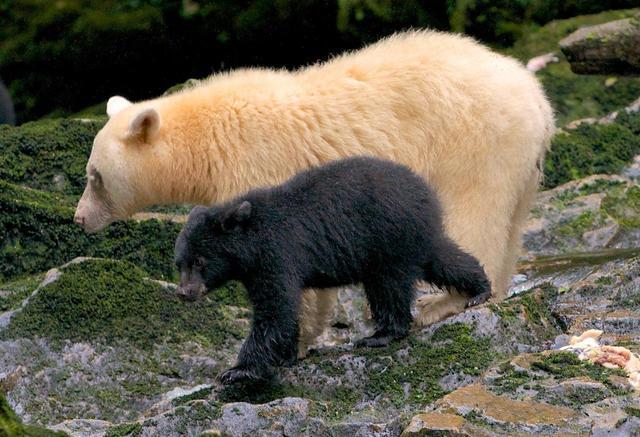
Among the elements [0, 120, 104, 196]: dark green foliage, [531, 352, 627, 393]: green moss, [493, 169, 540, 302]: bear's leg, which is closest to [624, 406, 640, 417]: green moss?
[531, 352, 627, 393]: green moss

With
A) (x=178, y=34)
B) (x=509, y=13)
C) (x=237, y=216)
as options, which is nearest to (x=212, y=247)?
(x=237, y=216)

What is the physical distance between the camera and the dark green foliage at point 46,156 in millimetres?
10125

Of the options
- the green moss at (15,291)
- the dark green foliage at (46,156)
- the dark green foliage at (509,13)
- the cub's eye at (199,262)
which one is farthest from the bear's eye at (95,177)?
the dark green foliage at (509,13)

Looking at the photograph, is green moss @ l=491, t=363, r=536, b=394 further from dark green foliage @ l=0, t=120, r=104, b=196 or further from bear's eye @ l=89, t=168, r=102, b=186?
dark green foliage @ l=0, t=120, r=104, b=196

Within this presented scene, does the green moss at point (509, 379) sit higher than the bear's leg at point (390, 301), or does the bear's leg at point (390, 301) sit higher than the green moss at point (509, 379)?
the green moss at point (509, 379)

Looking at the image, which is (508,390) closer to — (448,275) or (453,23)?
(448,275)

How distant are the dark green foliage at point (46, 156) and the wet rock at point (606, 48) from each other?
5491mm

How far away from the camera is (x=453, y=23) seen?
1377 cm

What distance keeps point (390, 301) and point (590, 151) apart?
5637mm

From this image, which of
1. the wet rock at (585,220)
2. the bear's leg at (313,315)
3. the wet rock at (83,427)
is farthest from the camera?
the wet rock at (585,220)

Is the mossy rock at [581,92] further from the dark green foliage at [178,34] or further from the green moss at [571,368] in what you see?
the green moss at [571,368]

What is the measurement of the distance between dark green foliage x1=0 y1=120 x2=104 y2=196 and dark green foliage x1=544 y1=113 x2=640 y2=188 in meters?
4.27

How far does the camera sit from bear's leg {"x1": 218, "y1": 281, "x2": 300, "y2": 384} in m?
6.22

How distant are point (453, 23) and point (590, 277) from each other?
6635 mm
